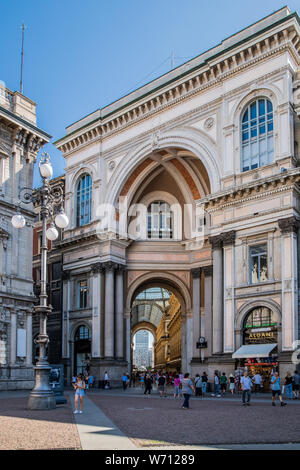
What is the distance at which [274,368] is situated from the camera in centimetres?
3108

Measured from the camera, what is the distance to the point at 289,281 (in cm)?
3092

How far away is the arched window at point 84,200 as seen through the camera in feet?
151

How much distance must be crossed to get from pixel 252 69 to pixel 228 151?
5.38 meters

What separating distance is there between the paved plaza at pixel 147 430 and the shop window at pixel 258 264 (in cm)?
1416

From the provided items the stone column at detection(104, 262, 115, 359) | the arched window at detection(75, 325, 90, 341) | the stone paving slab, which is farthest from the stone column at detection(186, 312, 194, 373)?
the stone paving slab

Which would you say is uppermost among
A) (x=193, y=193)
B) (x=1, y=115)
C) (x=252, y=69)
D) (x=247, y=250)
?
(x=252, y=69)

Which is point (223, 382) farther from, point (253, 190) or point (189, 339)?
point (189, 339)

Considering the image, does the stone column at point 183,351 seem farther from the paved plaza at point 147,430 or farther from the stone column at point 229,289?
the paved plaza at point 147,430

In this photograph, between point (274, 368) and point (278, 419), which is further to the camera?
point (274, 368)

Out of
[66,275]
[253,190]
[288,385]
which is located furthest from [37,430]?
[66,275]

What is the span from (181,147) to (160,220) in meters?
9.08

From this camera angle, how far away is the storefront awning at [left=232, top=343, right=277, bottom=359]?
3075 centimetres

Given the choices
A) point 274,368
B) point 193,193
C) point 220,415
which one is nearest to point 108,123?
point 193,193

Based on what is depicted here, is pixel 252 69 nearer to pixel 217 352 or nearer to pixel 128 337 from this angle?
pixel 217 352
